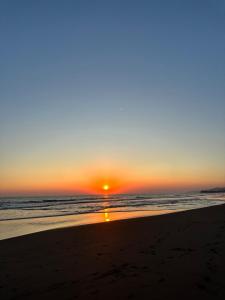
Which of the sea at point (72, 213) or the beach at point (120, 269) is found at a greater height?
the sea at point (72, 213)

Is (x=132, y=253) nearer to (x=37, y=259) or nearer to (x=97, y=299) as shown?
(x=37, y=259)

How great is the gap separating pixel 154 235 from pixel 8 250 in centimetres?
549

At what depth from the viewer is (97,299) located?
5.68 metres

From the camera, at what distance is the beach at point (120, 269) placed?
597cm

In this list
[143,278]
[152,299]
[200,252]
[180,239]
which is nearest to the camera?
[152,299]

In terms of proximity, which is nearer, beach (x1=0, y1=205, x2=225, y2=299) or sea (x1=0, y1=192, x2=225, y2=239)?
beach (x1=0, y1=205, x2=225, y2=299)

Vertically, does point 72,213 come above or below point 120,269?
above

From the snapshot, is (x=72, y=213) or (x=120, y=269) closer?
(x=120, y=269)

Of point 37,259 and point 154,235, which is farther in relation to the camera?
point 154,235

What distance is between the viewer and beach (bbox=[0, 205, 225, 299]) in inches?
235

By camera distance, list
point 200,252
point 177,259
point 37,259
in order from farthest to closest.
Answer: point 37,259 → point 200,252 → point 177,259

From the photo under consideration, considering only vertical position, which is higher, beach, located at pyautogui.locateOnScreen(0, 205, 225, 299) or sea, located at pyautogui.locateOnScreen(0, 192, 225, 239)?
sea, located at pyautogui.locateOnScreen(0, 192, 225, 239)

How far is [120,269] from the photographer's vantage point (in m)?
7.33

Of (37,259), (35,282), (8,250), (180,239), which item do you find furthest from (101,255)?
(8,250)
